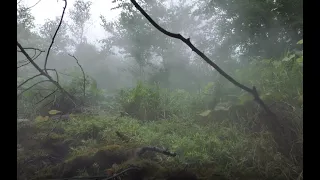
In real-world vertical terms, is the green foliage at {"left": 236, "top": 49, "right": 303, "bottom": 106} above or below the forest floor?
above

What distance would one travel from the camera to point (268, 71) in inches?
113

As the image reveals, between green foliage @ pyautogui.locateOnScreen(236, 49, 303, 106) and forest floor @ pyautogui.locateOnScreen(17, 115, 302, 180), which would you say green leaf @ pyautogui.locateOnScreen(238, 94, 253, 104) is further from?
forest floor @ pyautogui.locateOnScreen(17, 115, 302, 180)

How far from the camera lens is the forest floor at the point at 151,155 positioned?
1410 millimetres

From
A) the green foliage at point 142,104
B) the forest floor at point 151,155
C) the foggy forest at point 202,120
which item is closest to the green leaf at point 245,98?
the foggy forest at point 202,120

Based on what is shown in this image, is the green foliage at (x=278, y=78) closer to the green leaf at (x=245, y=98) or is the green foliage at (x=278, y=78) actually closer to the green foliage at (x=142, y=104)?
the green leaf at (x=245, y=98)

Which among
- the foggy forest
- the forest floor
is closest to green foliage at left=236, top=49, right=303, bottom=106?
the foggy forest

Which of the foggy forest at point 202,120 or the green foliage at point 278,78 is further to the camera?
the green foliage at point 278,78

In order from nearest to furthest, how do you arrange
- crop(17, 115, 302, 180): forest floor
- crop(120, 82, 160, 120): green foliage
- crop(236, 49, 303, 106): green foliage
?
crop(17, 115, 302, 180): forest floor
crop(236, 49, 303, 106): green foliage
crop(120, 82, 160, 120): green foliage

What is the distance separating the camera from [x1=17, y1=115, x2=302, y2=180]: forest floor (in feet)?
4.63

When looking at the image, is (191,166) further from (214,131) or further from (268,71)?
(268,71)

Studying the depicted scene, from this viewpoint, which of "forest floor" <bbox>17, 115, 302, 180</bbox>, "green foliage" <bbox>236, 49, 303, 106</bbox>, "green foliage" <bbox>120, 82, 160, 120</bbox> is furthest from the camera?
"green foliage" <bbox>120, 82, 160, 120</bbox>

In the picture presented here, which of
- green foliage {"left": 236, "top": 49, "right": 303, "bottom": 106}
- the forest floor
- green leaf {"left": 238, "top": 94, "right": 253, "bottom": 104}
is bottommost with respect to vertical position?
the forest floor
